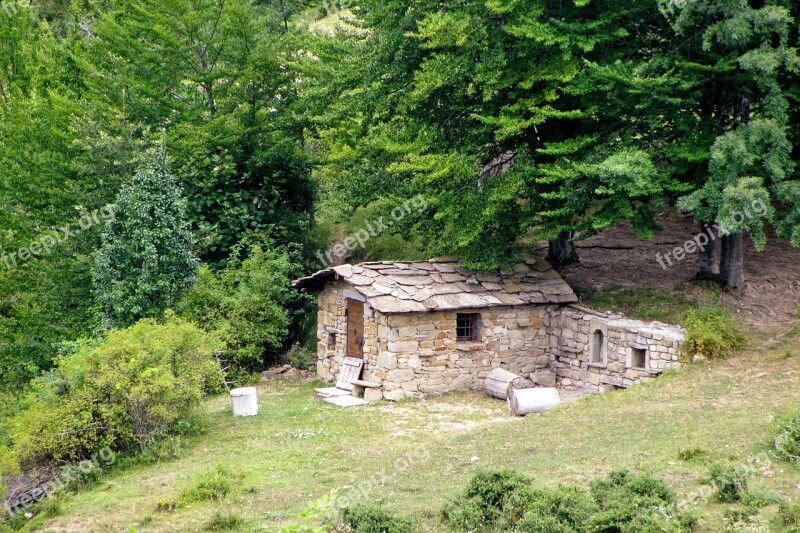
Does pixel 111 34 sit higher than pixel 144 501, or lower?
higher

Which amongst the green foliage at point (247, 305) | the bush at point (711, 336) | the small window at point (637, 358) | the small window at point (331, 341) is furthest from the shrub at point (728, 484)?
the green foliage at point (247, 305)

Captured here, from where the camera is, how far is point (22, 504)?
13.8m

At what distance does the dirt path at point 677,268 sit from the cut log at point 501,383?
11.5 feet

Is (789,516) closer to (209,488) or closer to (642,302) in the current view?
(209,488)

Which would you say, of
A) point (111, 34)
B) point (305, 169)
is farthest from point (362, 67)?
point (111, 34)

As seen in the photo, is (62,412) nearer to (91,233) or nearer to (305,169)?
(91,233)

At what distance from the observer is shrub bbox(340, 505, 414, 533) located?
10.7 m

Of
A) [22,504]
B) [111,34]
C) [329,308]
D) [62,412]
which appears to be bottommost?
[22,504]

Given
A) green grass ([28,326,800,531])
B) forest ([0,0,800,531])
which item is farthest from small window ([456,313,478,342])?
green grass ([28,326,800,531])

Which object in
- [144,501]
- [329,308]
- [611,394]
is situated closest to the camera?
[144,501]

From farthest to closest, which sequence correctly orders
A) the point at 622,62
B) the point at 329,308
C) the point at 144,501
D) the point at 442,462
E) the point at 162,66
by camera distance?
1. the point at 162,66
2. the point at 329,308
3. the point at 622,62
4. the point at 442,462
5. the point at 144,501

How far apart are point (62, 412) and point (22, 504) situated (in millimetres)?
1725

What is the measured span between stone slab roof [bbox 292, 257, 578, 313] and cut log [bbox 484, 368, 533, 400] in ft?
5.02

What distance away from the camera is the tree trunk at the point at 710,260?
19.2 m
